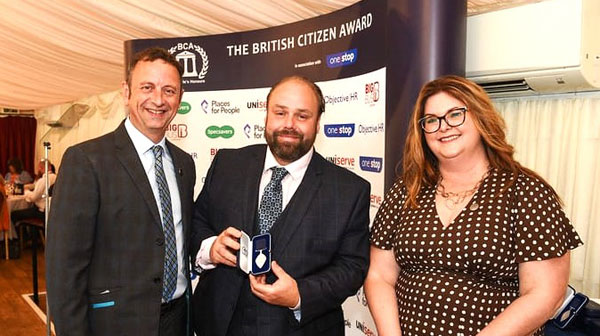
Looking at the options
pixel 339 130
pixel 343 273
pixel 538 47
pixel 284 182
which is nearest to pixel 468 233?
pixel 343 273

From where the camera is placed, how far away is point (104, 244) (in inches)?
66.4

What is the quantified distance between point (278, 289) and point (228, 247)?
225mm

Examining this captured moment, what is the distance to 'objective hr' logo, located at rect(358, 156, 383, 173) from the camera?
9.62 ft

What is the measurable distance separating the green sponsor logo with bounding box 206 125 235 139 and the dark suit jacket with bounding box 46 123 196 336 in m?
2.24

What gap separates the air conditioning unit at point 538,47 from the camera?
2.42 m

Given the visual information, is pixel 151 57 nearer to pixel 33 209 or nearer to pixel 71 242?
pixel 71 242

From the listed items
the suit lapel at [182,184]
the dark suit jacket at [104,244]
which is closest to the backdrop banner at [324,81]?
the suit lapel at [182,184]

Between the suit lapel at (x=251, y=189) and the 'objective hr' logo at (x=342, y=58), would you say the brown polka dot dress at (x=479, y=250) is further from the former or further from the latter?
the 'objective hr' logo at (x=342, y=58)

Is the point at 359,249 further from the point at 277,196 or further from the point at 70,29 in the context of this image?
the point at 70,29

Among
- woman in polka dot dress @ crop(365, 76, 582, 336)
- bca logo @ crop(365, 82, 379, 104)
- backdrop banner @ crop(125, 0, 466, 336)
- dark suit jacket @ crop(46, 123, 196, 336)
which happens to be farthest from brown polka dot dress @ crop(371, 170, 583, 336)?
bca logo @ crop(365, 82, 379, 104)

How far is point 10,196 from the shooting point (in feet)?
24.8

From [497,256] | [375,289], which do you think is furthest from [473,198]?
[375,289]

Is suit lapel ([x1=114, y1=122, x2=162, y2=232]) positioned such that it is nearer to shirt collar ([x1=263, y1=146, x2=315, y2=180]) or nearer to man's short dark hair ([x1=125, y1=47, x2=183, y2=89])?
man's short dark hair ([x1=125, y1=47, x2=183, y2=89])

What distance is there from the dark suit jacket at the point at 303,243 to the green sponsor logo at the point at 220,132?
215cm
